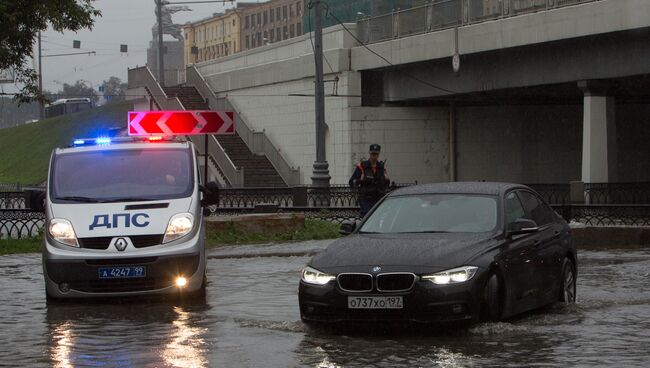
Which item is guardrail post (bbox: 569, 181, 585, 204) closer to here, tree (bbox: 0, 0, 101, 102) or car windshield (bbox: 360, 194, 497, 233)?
tree (bbox: 0, 0, 101, 102)

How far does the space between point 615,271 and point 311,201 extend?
849 inches

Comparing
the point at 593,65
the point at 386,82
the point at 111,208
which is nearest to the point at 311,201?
the point at 593,65

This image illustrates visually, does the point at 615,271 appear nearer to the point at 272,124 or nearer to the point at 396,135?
the point at 396,135

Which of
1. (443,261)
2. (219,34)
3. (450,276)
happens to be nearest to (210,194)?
(443,261)

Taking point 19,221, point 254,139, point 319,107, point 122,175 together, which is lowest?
point 19,221

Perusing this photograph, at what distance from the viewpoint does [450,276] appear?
10.9 meters

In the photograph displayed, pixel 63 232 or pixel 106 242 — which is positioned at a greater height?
pixel 63 232

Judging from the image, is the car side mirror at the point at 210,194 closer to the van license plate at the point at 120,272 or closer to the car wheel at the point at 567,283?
the van license plate at the point at 120,272

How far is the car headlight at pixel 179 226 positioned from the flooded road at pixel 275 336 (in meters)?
0.76

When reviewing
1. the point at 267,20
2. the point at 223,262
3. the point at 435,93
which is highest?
the point at 267,20

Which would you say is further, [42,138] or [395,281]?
[42,138]

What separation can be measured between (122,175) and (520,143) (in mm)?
39699

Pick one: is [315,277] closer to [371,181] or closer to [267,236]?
[371,181]

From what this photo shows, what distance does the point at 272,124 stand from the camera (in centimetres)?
5944
